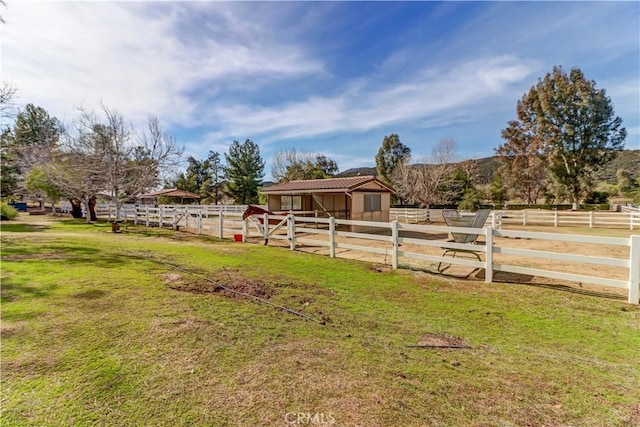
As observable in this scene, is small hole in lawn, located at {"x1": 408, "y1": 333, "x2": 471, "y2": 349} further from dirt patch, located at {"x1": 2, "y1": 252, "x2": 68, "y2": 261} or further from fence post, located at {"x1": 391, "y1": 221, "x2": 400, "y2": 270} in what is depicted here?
dirt patch, located at {"x1": 2, "y1": 252, "x2": 68, "y2": 261}

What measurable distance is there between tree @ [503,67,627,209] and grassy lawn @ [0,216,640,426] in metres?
32.3

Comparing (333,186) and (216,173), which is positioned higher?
(216,173)

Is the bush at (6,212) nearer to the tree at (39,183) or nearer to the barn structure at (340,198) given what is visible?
the tree at (39,183)

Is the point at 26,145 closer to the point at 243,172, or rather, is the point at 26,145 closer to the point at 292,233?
the point at 292,233

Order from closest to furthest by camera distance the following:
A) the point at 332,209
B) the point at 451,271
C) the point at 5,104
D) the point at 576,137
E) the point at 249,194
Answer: the point at 451,271 < the point at 5,104 < the point at 332,209 < the point at 576,137 < the point at 249,194

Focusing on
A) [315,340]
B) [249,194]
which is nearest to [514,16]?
[315,340]

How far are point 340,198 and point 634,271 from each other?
49.6ft

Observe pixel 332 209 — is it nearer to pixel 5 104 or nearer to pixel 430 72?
pixel 430 72

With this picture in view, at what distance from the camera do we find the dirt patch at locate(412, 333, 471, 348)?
329 centimetres

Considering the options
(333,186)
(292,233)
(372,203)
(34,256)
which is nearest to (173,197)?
(333,186)

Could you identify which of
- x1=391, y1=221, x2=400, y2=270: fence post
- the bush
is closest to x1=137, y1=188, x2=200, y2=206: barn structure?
the bush

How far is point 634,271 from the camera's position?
4.41m

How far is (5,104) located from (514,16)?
15889 millimetres

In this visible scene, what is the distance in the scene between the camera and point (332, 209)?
19.2 m
